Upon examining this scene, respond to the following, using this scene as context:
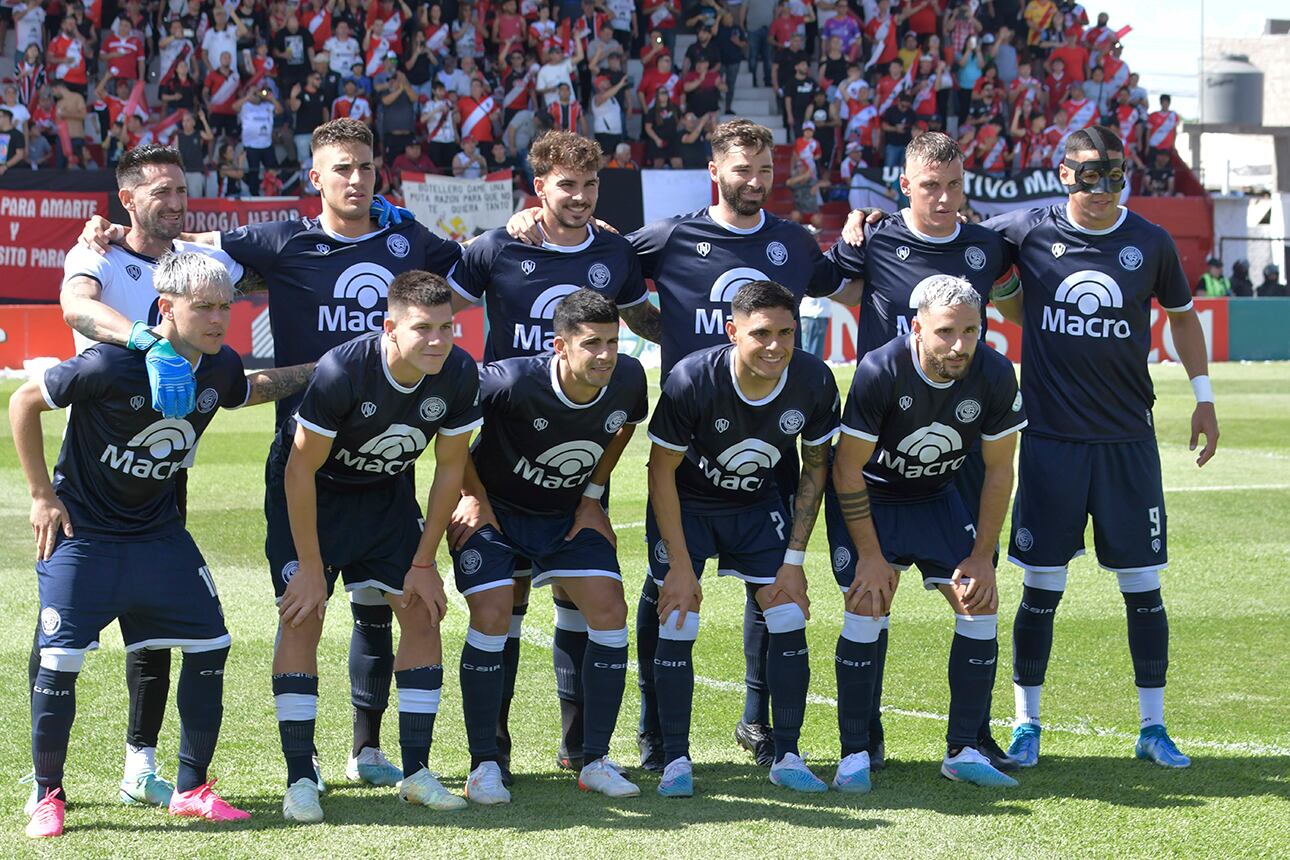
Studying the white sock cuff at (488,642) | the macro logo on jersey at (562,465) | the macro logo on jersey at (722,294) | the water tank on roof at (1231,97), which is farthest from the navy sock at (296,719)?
the water tank on roof at (1231,97)

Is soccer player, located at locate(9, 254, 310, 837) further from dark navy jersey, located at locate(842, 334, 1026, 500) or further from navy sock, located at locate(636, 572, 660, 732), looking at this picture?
dark navy jersey, located at locate(842, 334, 1026, 500)

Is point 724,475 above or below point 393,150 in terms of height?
below

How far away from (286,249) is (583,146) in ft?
4.21

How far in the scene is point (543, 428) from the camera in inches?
229

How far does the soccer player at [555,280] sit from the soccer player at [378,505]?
51 centimetres

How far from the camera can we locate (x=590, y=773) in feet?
18.9

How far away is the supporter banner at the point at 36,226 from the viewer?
22531 mm

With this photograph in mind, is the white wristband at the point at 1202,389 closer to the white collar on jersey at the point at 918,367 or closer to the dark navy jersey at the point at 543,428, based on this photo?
the white collar on jersey at the point at 918,367

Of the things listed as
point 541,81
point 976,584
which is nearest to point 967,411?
point 976,584

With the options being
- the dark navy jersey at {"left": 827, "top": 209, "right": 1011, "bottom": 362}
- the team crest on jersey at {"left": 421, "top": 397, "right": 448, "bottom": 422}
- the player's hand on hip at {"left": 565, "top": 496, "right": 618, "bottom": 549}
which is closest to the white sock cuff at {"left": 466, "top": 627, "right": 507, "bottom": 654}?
the player's hand on hip at {"left": 565, "top": 496, "right": 618, "bottom": 549}

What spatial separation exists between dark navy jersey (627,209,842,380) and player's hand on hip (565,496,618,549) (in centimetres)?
68

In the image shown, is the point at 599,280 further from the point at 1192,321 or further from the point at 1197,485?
the point at 1197,485

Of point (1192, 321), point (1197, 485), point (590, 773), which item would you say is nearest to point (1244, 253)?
point (1197, 485)

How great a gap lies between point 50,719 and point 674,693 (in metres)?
2.21
